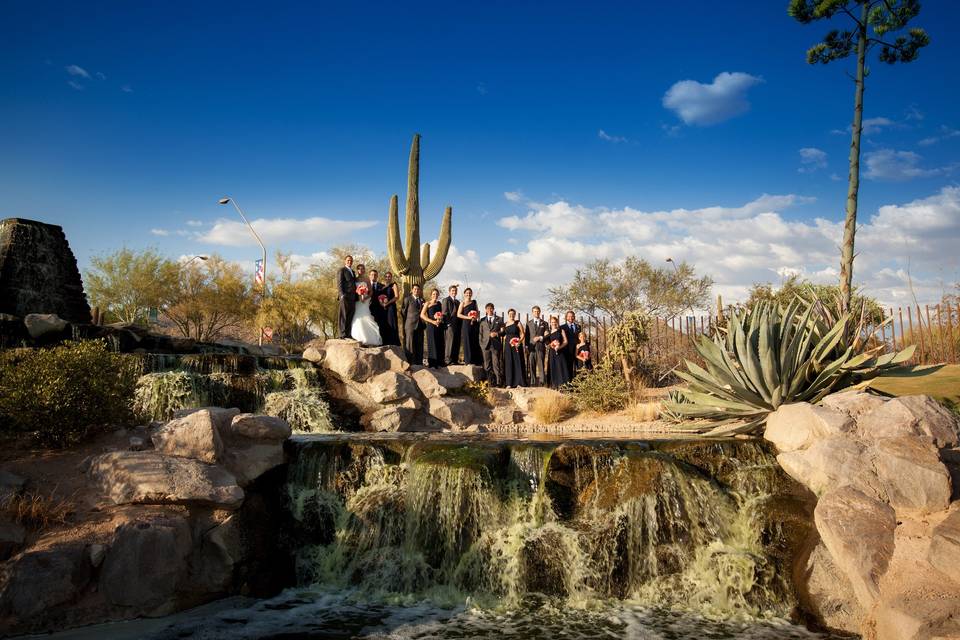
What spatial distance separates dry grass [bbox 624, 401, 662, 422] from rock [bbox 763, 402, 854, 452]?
4643 mm

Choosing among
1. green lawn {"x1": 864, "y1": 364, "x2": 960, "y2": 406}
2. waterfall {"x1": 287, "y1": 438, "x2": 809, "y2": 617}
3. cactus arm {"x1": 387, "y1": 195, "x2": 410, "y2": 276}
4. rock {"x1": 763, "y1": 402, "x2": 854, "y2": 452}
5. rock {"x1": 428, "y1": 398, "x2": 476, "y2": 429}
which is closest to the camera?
waterfall {"x1": 287, "y1": 438, "x2": 809, "y2": 617}

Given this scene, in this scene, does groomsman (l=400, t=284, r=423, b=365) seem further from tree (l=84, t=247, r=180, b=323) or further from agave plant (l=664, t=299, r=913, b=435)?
tree (l=84, t=247, r=180, b=323)

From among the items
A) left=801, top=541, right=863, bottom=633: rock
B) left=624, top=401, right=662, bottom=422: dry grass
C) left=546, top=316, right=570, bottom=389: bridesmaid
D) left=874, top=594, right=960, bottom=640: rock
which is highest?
left=546, top=316, right=570, bottom=389: bridesmaid

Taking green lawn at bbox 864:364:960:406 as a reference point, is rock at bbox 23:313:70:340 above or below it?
above

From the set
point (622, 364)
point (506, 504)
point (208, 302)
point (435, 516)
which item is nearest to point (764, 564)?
point (506, 504)

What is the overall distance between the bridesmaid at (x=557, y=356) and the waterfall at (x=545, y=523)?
843cm

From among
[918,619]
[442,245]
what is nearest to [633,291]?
[442,245]

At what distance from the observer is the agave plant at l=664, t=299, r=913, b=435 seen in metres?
7.82

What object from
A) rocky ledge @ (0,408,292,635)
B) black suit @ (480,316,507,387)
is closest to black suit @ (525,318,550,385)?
black suit @ (480,316,507,387)

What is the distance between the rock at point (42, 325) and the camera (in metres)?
12.6

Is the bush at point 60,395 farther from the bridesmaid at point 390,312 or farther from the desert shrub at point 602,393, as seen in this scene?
the desert shrub at point 602,393

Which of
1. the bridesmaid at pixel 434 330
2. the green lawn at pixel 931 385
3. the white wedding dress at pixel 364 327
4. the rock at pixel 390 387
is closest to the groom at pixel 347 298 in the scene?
the white wedding dress at pixel 364 327

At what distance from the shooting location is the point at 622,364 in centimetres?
1494

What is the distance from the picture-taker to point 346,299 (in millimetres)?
14312
